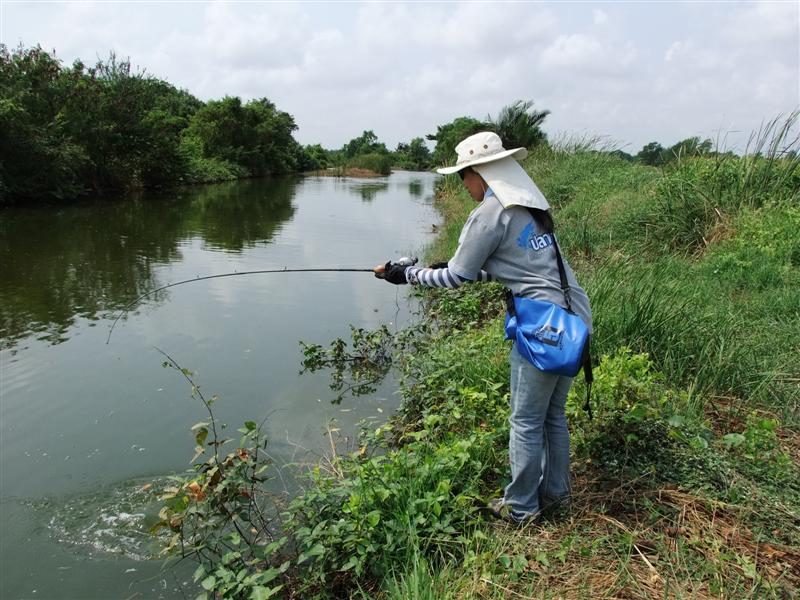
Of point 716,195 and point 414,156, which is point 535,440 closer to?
point 716,195

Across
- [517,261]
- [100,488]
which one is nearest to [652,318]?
[517,261]

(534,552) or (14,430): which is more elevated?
(534,552)

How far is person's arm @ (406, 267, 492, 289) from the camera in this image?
8.20 feet

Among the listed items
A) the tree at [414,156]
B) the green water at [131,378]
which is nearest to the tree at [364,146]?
the tree at [414,156]

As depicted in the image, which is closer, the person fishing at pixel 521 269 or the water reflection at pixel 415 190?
the person fishing at pixel 521 269

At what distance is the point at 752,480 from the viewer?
2576 mm

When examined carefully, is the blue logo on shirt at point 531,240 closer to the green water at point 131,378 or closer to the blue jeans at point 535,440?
the blue jeans at point 535,440

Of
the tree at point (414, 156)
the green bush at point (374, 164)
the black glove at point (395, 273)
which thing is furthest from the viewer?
the tree at point (414, 156)

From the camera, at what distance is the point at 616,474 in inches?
110

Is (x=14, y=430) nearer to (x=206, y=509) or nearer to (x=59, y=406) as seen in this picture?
(x=59, y=406)

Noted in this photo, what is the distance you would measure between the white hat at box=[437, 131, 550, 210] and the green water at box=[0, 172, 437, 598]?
8.10 ft

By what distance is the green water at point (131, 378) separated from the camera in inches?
129

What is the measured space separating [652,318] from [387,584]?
2.69 m

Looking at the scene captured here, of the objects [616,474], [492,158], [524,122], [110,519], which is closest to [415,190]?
[524,122]
